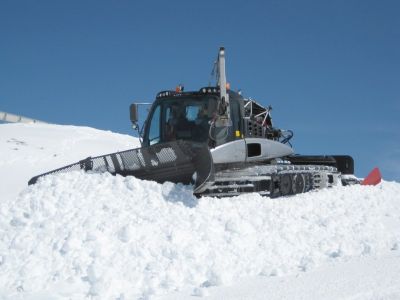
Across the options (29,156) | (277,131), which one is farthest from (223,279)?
(29,156)

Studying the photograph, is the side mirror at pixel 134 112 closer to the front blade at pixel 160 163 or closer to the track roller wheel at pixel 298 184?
the front blade at pixel 160 163

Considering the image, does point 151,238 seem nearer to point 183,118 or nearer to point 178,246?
point 178,246

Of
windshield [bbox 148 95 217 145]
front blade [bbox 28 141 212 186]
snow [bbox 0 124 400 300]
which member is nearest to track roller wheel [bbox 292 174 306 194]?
snow [bbox 0 124 400 300]

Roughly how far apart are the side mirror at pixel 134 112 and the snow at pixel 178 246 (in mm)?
2135

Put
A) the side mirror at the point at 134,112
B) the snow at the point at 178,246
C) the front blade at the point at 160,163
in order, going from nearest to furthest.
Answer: the snow at the point at 178,246 → the front blade at the point at 160,163 → the side mirror at the point at 134,112

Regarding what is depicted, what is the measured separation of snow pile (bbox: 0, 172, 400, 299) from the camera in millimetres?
4992

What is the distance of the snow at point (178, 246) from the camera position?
Result: 15.5 ft

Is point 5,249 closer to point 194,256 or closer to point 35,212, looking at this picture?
point 35,212

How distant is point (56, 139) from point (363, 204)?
16.8m

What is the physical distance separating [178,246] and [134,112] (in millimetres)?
4158

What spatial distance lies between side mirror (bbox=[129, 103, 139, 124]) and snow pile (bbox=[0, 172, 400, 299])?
2126 mm

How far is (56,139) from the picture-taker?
2305 cm

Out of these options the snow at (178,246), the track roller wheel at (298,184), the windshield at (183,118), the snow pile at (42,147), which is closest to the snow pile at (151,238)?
the snow at (178,246)

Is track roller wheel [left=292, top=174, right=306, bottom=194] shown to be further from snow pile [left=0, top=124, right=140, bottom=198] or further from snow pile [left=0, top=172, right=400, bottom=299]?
snow pile [left=0, top=124, right=140, bottom=198]
